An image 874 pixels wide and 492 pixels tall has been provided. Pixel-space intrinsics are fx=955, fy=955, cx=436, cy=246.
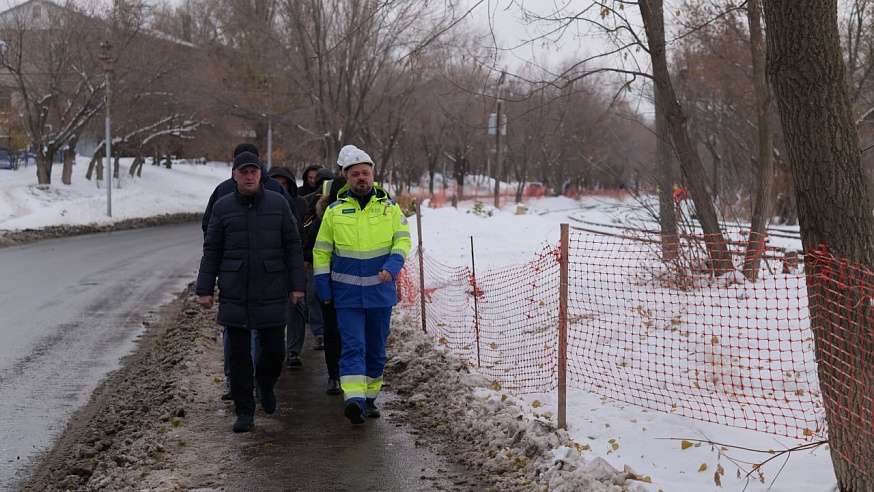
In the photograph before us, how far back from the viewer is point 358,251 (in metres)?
6.89

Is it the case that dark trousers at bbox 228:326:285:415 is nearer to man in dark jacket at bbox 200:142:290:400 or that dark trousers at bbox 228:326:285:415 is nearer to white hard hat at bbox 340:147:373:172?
man in dark jacket at bbox 200:142:290:400

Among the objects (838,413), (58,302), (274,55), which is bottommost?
(58,302)

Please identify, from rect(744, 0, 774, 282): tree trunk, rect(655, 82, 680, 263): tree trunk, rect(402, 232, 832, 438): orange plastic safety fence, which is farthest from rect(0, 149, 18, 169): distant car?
rect(744, 0, 774, 282): tree trunk

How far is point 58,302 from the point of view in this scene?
13.5 metres

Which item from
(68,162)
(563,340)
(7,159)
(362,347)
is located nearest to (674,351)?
(563,340)

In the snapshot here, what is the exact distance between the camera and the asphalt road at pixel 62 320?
7246mm

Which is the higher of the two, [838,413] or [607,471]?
[838,413]

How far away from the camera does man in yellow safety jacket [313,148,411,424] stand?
6891mm

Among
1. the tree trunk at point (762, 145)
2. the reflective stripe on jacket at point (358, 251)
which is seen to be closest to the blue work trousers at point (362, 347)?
the reflective stripe on jacket at point (358, 251)

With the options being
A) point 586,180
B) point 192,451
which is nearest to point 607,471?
point 192,451

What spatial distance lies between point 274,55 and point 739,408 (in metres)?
26.9

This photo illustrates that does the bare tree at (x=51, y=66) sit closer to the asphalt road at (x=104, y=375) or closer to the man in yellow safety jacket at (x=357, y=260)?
the asphalt road at (x=104, y=375)

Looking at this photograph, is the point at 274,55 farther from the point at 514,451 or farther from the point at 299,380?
the point at 514,451

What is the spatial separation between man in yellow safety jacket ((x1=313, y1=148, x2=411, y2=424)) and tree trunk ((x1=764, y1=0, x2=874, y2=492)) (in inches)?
120
